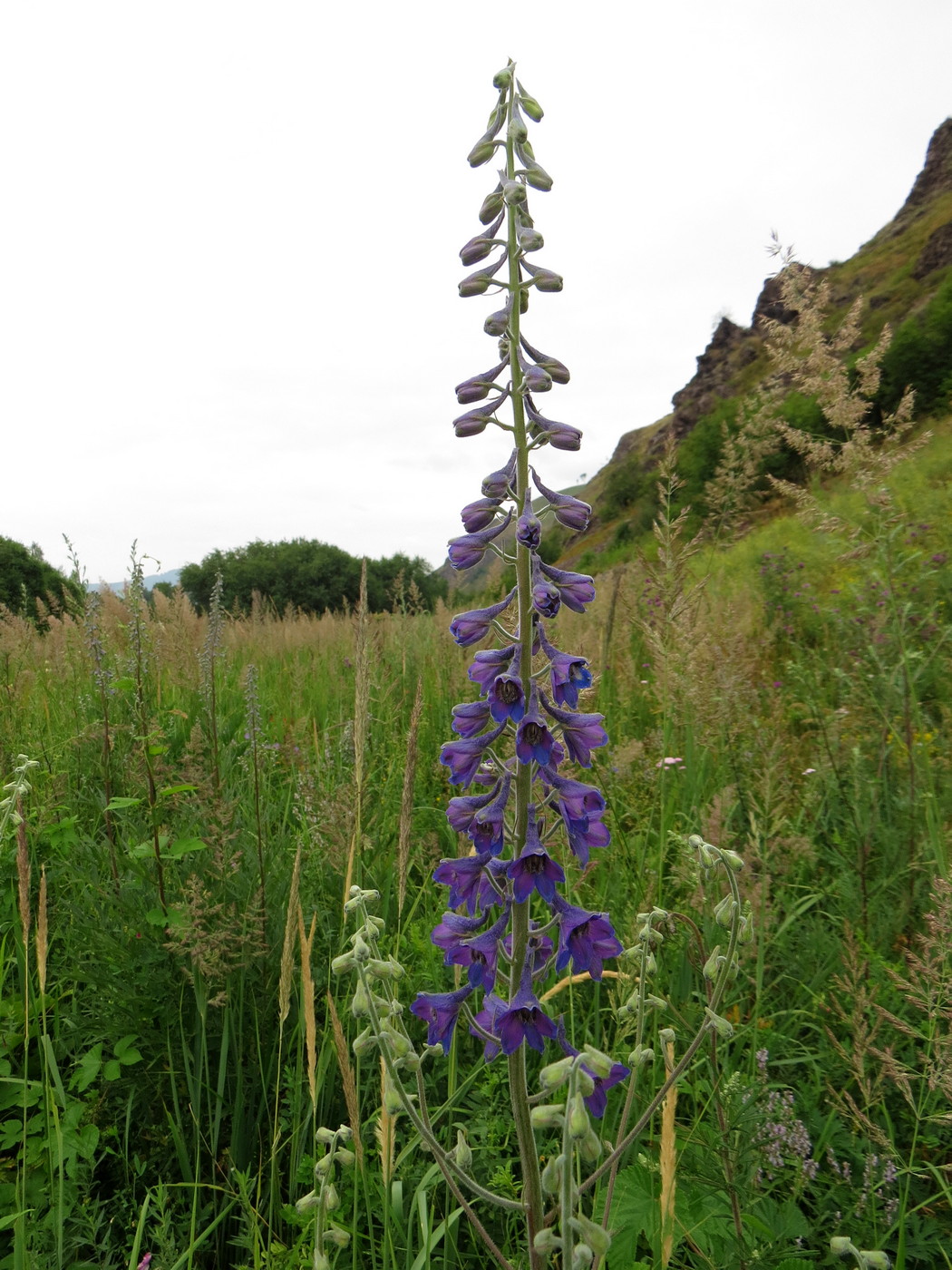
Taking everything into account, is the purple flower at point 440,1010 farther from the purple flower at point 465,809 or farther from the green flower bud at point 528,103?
the green flower bud at point 528,103

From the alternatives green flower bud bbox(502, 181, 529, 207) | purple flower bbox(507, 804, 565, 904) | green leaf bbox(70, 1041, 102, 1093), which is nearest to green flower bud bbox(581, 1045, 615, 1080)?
purple flower bbox(507, 804, 565, 904)

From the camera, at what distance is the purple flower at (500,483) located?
1.38 metres

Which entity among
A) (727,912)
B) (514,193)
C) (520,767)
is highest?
(514,193)

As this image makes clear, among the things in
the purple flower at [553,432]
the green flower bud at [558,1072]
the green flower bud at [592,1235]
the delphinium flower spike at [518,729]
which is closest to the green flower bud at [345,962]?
the delphinium flower spike at [518,729]

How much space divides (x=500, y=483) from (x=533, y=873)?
0.72 meters

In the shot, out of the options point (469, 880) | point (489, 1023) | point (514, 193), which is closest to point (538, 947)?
point (489, 1023)

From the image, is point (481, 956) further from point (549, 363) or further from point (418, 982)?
point (418, 982)

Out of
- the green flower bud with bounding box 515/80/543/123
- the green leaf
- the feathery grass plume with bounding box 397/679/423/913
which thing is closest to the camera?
the green flower bud with bounding box 515/80/543/123

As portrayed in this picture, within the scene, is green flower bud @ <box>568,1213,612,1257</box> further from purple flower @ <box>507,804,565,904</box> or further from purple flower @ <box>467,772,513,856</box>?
purple flower @ <box>467,772,513,856</box>

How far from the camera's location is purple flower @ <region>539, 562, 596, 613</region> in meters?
1.39

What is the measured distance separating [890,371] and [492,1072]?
34.4 metres

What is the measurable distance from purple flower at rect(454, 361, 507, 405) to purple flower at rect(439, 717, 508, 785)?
66 centimetres

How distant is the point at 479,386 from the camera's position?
1.42 m

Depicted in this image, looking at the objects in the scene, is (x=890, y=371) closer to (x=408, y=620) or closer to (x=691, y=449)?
(x=691, y=449)
